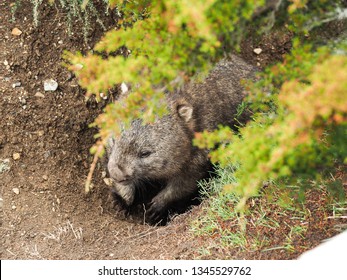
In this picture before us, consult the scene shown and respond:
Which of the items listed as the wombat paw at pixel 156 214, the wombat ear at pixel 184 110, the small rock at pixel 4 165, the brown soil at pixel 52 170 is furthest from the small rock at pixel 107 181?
the wombat ear at pixel 184 110

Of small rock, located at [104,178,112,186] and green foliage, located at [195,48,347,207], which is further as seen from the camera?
small rock, located at [104,178,112,186]

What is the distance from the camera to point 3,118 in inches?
182

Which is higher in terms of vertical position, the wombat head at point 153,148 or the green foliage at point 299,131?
→ the green foliage at point 299,131

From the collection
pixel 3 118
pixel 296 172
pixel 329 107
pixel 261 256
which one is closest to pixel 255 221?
pixel 261 256

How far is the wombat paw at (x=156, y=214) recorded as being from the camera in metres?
4.89

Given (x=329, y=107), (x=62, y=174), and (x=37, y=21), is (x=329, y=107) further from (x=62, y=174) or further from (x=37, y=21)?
(x=37, y=21)

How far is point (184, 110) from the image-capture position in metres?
4.41

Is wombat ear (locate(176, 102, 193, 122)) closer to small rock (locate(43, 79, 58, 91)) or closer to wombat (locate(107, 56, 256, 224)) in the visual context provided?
wombat (locate(107, 56, 256, 224))

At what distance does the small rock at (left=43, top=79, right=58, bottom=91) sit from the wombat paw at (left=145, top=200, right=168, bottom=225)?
1348 mm

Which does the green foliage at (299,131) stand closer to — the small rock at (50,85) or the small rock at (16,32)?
the small rock at (50,85)

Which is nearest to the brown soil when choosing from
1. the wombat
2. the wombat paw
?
the wombat paw

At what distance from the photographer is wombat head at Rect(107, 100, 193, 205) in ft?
13.8

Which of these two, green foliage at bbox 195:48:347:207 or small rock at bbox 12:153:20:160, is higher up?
green foliage at bbox 195:48:347:207

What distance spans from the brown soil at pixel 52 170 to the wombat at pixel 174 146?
1.22 ft
